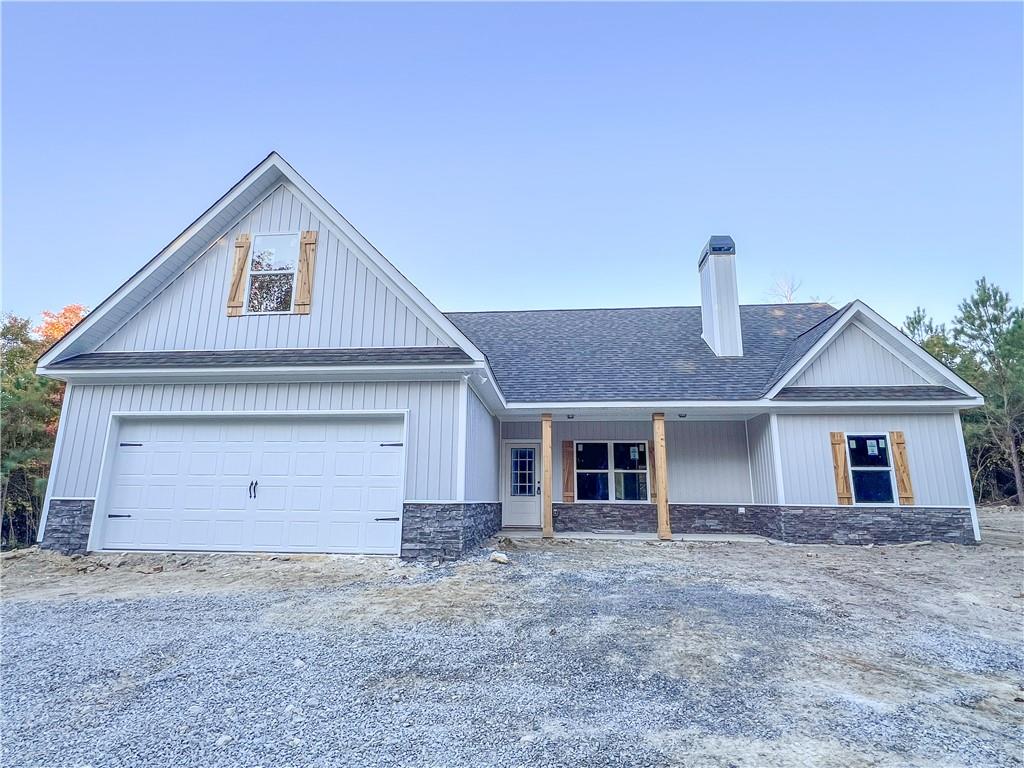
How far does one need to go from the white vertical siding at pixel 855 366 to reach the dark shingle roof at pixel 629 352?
1.85ft

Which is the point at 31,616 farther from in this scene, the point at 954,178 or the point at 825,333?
the point at 954,178

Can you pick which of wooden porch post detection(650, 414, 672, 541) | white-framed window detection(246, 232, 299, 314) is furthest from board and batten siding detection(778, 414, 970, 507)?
white-framed window detection(246, 232, 299, 314)

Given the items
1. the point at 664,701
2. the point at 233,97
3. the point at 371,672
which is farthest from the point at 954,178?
the point at 233,97

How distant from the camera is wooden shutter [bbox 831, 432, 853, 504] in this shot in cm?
901

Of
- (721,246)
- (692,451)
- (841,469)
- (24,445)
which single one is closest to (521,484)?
(692,451)

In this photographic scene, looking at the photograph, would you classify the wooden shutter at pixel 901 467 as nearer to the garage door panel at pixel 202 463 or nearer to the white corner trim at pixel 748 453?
the white corner trim at pixel 748 453

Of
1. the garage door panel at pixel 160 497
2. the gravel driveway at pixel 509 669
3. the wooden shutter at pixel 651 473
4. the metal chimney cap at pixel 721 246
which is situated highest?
the metal chimney cap at pixel 721 246

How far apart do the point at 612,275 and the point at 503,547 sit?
18.2 metres

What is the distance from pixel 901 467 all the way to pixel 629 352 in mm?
5777

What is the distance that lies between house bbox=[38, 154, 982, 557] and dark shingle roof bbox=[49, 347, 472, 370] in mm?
44

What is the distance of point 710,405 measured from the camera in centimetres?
968

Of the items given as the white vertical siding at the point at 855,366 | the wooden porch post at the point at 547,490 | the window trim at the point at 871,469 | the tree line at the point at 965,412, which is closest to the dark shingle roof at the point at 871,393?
the white vertical siding at the point at 855,366

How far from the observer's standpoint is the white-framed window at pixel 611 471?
1098 centimetres

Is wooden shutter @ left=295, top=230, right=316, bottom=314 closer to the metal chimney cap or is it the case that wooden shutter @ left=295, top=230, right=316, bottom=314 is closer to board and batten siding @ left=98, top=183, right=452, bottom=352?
board and batten siding @ left=98, top=183, right=452, bottom=352
